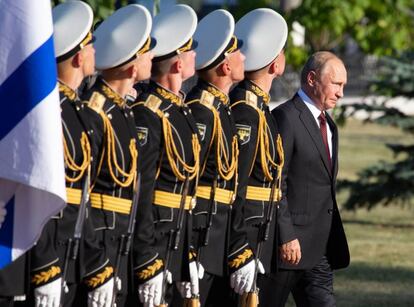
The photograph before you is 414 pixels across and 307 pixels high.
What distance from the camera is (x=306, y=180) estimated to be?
28.2ft

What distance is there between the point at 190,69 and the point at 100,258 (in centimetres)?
111

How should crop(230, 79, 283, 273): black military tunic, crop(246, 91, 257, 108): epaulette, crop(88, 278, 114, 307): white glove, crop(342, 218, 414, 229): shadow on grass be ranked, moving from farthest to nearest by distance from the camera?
crop(342, 218, 414, 229): shadow on grass → crop(246, 91, 257, 108): epaulette → crop(230, 79, 283, 273): black military tunic → crop(88, 278, 114, 307): white glove

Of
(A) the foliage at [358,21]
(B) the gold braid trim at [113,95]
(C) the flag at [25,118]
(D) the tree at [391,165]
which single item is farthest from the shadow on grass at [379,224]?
(C) the flag at [25,118]

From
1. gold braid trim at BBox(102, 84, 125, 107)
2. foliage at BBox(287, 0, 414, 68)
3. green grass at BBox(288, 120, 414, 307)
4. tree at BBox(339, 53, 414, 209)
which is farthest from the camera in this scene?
foliage at BBox(287, 0, 414, 68)

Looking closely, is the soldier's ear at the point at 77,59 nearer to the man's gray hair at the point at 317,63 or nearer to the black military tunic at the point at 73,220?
the black military tunic at the point at 73,220

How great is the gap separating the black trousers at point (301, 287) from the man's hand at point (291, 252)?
11 cm

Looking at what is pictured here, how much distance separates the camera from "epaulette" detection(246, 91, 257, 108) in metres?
8.04

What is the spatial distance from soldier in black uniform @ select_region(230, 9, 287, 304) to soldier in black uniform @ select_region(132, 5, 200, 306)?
0.65 metres

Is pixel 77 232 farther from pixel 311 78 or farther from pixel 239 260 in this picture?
pixel 311 78

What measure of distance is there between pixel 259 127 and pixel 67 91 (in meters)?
1.66

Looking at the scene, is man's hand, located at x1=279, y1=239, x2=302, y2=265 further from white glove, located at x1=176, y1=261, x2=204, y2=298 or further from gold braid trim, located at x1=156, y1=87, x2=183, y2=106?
gold braid trim, located at x1=156, y1=87, x2=183, y2=106

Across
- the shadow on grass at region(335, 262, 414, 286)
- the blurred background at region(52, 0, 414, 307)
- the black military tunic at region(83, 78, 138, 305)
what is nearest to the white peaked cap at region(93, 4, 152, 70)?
the black military tunic at region(83, 78, 138, 305)

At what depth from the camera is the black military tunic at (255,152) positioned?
26.0ft

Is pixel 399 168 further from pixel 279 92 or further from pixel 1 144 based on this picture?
pixel 279 92
